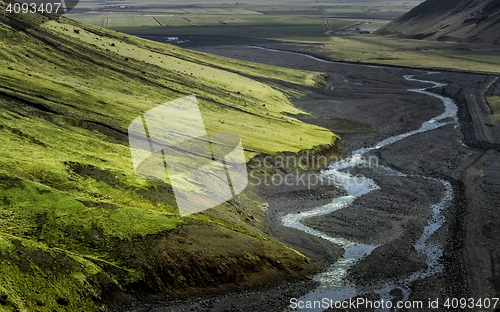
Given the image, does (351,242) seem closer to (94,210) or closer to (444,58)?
(94,210)

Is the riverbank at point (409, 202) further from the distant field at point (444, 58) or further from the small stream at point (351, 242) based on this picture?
the distant field at point (444, 58)

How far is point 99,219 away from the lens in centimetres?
4875

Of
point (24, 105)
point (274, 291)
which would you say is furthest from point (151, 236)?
point (24, 105)

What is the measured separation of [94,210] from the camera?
49.8 metres

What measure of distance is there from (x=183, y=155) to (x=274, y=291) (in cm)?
2770

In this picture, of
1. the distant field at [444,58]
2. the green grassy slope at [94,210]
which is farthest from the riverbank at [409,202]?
the distant field at [444,58]

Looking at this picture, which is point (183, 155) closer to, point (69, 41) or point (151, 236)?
point (151, 236)

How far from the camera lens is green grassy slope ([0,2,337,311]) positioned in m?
43.1

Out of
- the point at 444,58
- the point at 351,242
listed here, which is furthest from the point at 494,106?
the point at 351,242

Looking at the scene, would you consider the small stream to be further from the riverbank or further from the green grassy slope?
the green grassy slope

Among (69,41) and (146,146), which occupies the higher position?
(69,41)

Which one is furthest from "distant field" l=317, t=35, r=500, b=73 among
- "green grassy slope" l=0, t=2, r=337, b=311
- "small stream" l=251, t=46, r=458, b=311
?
"green grassy slope" l=0, t=2, r=337, b=311

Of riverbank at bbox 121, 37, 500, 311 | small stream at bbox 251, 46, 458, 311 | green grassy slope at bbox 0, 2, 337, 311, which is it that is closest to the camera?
green grassy slope at bbox 0, 2, 337, 311

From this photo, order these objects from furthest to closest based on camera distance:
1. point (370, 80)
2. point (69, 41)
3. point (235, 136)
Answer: point (370, 80)
point (69, 41)
point (235, 136)
